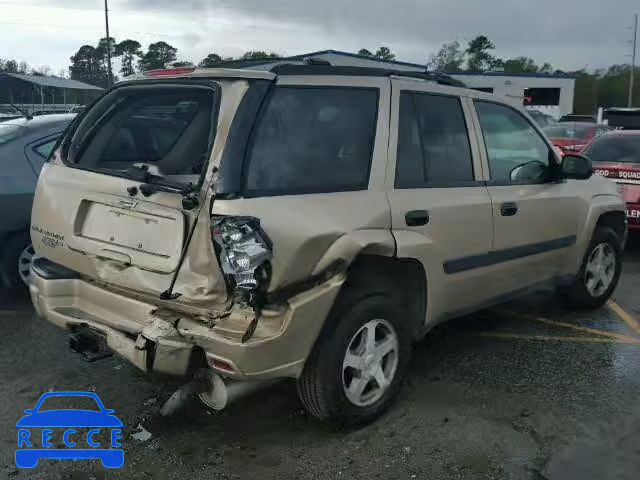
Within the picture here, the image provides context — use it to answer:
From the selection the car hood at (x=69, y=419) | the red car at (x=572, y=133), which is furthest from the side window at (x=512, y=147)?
the red car at (x=572, y=133)

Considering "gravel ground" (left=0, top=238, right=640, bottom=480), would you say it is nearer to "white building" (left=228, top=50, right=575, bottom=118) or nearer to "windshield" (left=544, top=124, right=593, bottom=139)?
"windshield" (left=544, top=124, right=593, bottom=139)

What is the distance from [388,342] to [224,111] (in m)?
1.55

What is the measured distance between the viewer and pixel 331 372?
330 cm

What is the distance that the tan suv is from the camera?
9.90ft

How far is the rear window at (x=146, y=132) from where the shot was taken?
11.7 ft

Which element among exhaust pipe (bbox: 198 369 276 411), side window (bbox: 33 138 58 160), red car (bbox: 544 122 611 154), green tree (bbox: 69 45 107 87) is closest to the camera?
exhaust pipe (bbox: 198 369 276 411)

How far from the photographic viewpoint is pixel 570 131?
17.0 m

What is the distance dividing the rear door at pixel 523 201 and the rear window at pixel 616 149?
150 inches

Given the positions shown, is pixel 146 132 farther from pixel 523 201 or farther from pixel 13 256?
pixel 523 201

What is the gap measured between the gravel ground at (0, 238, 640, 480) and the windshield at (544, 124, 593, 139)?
42.6 feet

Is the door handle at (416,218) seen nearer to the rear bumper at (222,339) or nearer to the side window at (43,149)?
the rear bumper at (222,339)

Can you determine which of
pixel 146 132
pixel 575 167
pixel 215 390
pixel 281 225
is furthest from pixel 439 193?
pixel 146 132

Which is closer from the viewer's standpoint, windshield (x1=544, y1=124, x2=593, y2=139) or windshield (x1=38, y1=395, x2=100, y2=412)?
windshield (x1=38, y1=395, x2=100, y2=412)

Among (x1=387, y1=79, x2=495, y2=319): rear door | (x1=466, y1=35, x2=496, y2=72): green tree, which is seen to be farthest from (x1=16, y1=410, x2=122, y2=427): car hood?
(x1=466, y1=35, x2=496, y2=72): green tree
